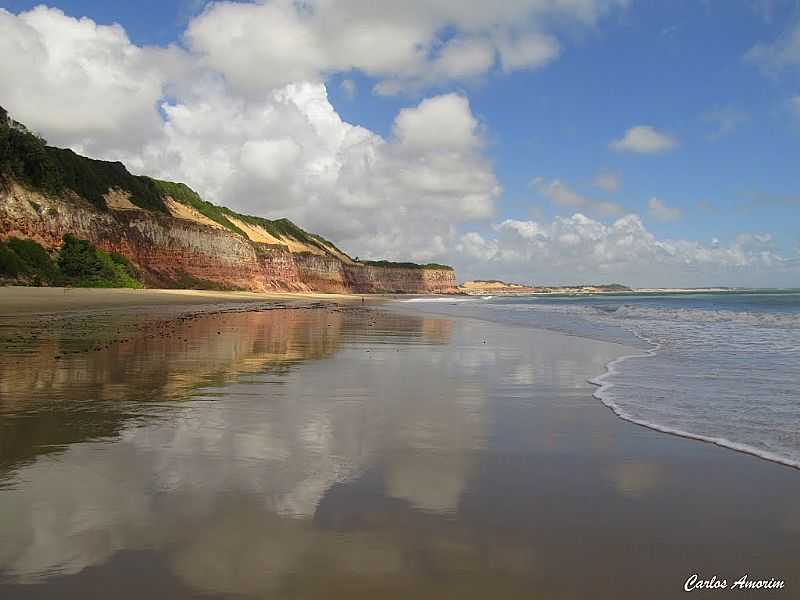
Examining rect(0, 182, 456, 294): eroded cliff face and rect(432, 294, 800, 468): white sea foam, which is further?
rect(0, 182, 456, 294): eroded cliff face

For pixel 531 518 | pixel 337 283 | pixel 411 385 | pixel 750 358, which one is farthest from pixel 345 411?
pixel 337 283

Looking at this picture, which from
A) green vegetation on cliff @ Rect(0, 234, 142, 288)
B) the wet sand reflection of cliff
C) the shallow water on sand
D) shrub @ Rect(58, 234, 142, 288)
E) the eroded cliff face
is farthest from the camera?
the eroded cliff face

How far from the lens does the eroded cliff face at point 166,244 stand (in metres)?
44.5

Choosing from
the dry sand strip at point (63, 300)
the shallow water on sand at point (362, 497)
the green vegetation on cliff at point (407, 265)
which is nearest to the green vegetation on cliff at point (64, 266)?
the dry sand strip at point (63, 300)

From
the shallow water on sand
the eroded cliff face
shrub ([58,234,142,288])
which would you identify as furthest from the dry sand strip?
the shallow water on sand

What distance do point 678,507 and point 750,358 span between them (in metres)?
11.0

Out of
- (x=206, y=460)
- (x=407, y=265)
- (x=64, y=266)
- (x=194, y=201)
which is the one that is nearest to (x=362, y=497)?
(x=206, y=460)

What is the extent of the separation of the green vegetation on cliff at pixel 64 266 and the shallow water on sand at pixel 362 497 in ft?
119

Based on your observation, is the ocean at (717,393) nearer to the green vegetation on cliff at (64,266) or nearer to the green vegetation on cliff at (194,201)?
the green vegetation on cliff at (64,266)

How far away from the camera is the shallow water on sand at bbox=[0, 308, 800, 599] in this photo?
2.92 m

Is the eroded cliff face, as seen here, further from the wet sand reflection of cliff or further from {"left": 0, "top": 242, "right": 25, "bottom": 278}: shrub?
the wet sand reflection of cliff

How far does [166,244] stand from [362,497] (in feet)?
229

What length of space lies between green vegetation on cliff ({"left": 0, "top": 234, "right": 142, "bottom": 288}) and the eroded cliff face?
6.14 ft

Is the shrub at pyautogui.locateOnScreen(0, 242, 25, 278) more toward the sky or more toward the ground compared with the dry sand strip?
more toward the sky
